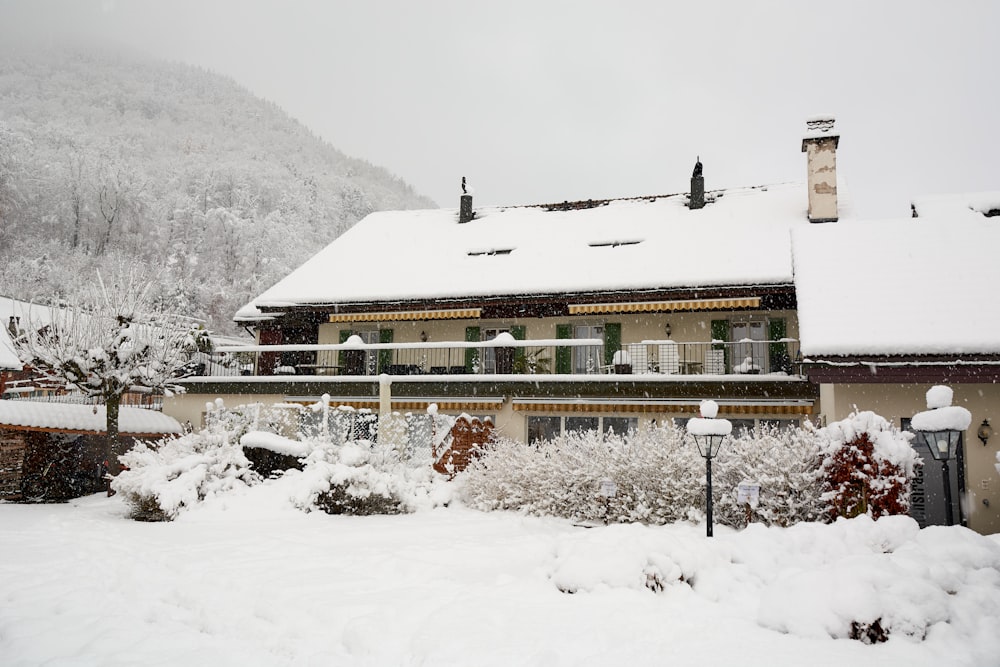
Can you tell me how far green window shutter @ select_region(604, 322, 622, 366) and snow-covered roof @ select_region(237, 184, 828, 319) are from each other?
1.41 m

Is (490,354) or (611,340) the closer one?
(611,340)

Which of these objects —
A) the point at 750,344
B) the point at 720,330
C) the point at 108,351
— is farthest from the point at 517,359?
the point at 108,351

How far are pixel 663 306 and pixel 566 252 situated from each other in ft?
14.0

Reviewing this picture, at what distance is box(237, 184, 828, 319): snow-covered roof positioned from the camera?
758 inches

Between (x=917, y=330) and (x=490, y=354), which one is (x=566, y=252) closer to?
(x=490, y=354)

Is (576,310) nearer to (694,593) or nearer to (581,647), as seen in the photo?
(694,593)

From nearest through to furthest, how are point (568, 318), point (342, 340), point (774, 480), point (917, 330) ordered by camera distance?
point (774, 480), point (917, 330), point (568, 318), point (342, 340)

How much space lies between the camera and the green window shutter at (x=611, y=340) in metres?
19.7

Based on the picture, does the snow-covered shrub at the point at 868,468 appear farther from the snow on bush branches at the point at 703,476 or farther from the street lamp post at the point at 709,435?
the street lamp post at the point at 709,435

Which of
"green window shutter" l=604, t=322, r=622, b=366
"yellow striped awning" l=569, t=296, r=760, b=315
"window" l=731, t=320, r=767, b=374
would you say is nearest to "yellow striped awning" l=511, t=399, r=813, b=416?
"window" l=731, t=320, r=767, b=374

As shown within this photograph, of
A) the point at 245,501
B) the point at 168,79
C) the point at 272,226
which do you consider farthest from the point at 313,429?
the point at 168,79

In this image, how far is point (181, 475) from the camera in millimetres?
13289

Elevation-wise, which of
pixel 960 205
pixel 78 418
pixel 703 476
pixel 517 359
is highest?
pixel 960 205

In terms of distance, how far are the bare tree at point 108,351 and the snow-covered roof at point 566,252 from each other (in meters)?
5.40
